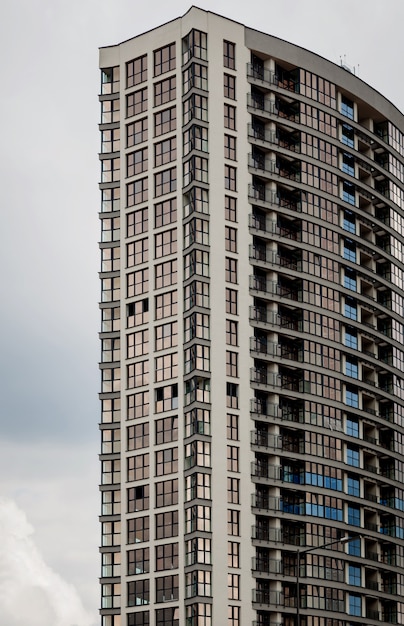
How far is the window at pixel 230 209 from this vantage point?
11625 cm

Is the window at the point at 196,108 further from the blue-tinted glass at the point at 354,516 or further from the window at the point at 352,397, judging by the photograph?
the blue-tinted glass at the point at 354,516

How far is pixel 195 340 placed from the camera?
111250 mm

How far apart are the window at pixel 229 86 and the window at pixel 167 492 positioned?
115 feet

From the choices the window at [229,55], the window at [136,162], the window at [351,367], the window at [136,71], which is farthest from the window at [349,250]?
the window at [136,71]

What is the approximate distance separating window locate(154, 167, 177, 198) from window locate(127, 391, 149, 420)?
707 inches

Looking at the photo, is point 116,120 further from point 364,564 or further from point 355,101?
point 364,564

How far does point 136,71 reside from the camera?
12281 centimetres

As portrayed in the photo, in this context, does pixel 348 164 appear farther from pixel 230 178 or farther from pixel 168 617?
pixel 168 617

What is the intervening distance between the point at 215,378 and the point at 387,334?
28121 mm

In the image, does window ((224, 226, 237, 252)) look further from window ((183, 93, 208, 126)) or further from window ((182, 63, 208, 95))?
window ((182, 63, 208, 95))

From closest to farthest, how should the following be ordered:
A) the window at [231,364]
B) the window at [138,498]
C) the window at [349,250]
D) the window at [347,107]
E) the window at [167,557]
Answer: the window at [167,557]
the window at [138,498]
the window at [231,364]
the window at [349,250]
the window at [347,107]

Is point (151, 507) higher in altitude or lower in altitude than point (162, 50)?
lower

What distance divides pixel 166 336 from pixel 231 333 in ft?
18.6

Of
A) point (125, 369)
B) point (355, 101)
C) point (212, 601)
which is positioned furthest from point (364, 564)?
point (355, 101)
